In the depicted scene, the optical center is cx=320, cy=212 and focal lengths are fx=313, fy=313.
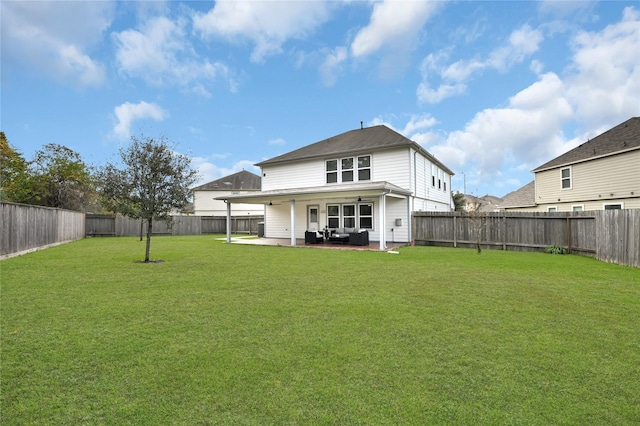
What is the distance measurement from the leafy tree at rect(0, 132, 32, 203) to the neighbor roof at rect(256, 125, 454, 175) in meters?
18.1

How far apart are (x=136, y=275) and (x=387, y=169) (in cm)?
1260

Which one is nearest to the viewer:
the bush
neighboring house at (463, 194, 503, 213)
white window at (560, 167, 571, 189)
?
the bush

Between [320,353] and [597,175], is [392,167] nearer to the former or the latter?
[597,175]

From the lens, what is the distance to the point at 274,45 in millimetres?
16328

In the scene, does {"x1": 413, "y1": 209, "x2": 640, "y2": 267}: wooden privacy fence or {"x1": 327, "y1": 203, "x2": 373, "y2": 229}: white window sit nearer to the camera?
{"x1": 413, "y1": 209, "x2": 640, "y2": 267}: wooden privacy fence

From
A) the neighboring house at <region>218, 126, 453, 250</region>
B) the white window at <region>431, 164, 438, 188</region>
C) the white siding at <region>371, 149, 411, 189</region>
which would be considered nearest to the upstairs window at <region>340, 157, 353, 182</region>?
the neighboring house at <region>218, 126, 453, 250</region>

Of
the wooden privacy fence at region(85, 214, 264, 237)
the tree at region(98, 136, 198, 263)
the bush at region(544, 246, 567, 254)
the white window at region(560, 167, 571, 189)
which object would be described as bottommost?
the bush at region(544, 246, 567, 254)

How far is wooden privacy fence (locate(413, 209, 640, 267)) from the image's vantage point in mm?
9047

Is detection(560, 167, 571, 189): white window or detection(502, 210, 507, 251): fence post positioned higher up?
detection(560, 167, 571, 189): white window

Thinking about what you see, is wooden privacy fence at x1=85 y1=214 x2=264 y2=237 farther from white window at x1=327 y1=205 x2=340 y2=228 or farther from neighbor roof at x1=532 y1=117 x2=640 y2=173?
neighbor roof at x1=532 y1=117 x2=640 y2=173

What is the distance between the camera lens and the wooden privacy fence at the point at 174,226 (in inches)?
923

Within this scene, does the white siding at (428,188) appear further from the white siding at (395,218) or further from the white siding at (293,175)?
the white siding at (293,175)

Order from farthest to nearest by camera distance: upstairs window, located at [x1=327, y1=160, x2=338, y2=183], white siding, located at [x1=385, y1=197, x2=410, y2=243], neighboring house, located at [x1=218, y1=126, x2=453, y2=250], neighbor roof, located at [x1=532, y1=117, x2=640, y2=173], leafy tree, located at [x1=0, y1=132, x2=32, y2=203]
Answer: leafy tree, located at [x1=0, y1=132, x2=32, y2=203] → upstairs window, located at [x1=327, y1=160, x2=338, y2=183] → white siding, located at [x1=385, y1=197, x2=410, y2=243] → neighboring house, located at [x1=218, y1=126, x2=453, y2=250] → neighbor roof, located at [x1=532, y1=117, x2=640, y2=173]

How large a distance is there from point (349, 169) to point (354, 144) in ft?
5.27
